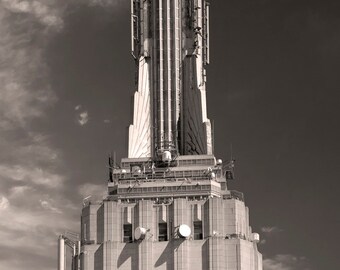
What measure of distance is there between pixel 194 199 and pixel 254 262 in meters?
12.7

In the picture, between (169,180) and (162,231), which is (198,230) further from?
(169,180)

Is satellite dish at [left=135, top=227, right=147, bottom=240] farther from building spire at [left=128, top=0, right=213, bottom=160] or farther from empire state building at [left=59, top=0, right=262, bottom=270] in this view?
building spire at [left=128, top=0, right=213, bottom=160]

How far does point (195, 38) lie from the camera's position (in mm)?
173000

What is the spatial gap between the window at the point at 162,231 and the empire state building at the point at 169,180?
0.14 meters

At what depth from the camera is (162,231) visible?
155500 millimetres

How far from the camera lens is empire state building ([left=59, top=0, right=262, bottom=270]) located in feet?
503

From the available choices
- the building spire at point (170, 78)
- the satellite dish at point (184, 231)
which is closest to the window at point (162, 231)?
the satellite dish at point (184, 231)

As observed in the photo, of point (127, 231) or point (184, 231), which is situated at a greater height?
point (127, 231)

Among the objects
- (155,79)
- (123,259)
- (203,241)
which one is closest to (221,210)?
(203,241)

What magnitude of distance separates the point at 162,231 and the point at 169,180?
9.27 meters

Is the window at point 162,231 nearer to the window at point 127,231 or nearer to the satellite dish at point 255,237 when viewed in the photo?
the window at point 127,231

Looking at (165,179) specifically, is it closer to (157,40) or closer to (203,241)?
(203,241)

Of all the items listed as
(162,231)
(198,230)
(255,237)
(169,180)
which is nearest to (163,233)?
(162,231)

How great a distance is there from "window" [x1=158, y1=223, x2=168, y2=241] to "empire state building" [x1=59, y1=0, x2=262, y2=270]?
144 mm
